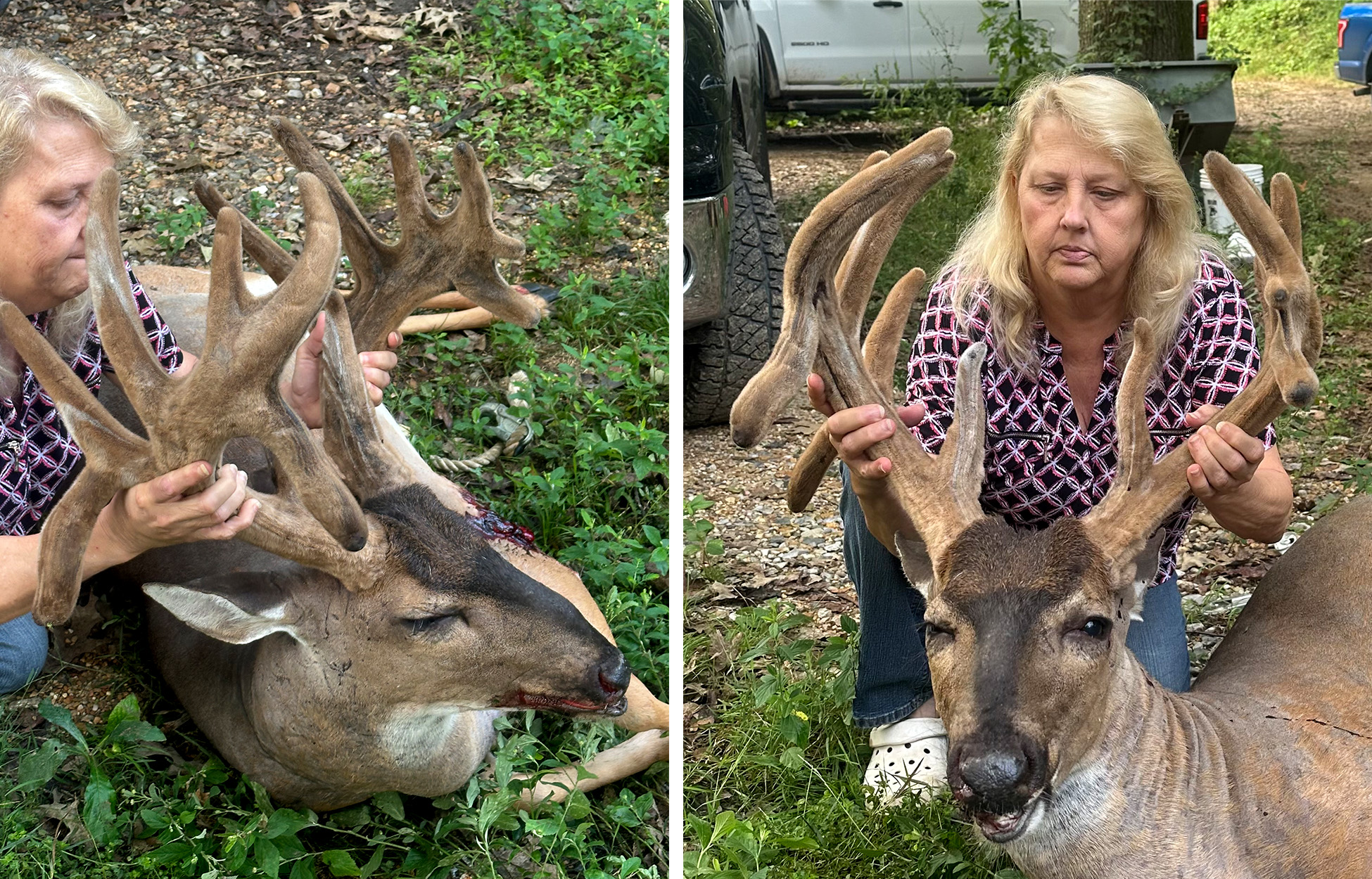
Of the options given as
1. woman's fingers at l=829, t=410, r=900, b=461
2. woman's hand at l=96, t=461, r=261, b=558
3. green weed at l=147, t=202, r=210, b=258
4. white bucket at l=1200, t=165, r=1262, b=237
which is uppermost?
green weed at l=147, t=202, r=210, b=258

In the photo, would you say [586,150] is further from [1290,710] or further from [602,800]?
[1290,710]

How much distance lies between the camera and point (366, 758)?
126 inches

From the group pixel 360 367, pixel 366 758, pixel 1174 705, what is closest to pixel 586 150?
pixel 360 367

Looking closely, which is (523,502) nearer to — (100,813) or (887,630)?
(887,630)

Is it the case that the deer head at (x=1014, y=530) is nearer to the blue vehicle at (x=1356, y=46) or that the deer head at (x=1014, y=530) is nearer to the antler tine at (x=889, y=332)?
the antler tine at (x=889, y=332)

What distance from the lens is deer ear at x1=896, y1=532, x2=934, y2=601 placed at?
2984mm

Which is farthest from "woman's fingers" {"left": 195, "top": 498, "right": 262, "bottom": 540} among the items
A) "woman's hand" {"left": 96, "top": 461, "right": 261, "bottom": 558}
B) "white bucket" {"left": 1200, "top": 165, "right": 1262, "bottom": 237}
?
"white bucket" {"left": 1200, "top": 165, "right": 1262, "bottom": 237}

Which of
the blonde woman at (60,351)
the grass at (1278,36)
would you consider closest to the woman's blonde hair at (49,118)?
the blonde woman at (60,351)

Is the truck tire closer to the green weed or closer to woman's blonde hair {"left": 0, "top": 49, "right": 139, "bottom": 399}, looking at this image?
the green weed

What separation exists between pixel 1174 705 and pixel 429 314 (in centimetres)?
338

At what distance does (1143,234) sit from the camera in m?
3.28

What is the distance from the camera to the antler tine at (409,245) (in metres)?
3.61

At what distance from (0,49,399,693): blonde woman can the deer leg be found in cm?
117

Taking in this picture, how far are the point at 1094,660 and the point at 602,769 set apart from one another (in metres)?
1.57
